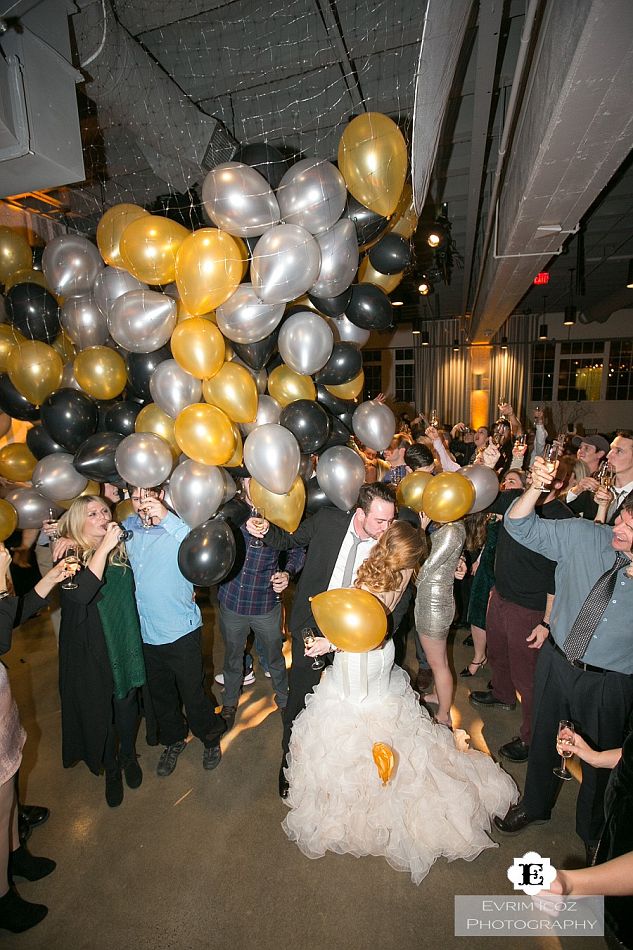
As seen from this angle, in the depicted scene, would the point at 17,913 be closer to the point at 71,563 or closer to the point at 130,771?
the point at 130,771

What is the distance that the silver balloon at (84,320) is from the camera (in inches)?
101

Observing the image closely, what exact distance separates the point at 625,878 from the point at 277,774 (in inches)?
77.1

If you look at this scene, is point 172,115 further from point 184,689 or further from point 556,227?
point 184,689

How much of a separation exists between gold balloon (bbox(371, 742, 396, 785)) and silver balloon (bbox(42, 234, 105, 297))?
9.07 ft

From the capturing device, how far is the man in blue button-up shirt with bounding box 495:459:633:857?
5.77ft

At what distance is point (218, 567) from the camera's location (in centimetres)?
213

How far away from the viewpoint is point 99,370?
251 cm

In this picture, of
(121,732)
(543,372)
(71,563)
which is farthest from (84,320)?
(543,372)

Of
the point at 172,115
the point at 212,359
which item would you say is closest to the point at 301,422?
the point at 212,359

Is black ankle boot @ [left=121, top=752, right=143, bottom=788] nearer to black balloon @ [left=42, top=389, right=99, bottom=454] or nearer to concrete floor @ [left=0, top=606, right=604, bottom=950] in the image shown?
concrete floor @ [left=0, top=606, right=604, bottom=950]

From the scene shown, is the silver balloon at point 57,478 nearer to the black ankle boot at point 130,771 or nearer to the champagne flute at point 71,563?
the champagne flute at point 71,563

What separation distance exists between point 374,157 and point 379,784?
2.72m

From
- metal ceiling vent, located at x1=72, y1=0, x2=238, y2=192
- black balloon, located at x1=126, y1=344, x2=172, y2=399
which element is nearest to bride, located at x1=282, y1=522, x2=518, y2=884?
black balloon, located at x1=126, y1=344, x2=172, y2=399

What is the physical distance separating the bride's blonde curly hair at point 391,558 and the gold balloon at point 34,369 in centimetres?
208
